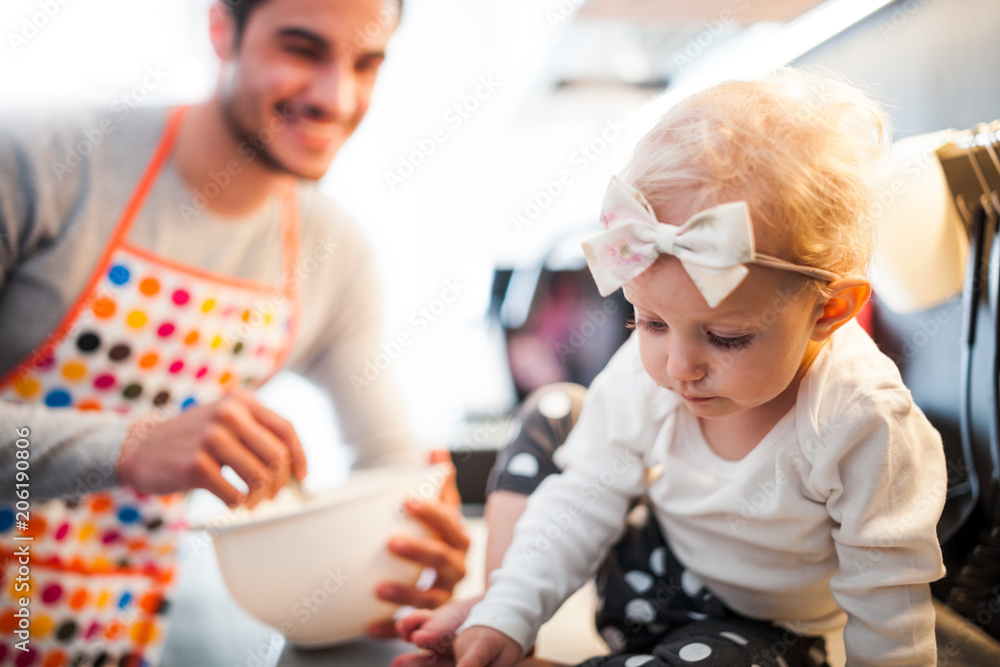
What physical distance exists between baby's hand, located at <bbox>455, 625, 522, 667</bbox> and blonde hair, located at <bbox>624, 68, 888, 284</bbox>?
36 centimetres

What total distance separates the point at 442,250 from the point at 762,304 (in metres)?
0.71

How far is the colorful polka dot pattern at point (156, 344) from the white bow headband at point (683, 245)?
1.49 feet

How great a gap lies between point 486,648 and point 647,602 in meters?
0.17

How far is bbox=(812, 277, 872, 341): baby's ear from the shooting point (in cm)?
45

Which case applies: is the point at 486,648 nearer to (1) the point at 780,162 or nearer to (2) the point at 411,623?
(2) the point at 411,623

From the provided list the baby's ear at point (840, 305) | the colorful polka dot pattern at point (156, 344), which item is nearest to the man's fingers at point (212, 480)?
the colorful polka dot pattern at point (156, 344)

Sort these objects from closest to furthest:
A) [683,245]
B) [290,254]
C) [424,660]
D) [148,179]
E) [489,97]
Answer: [683,245] → [424,660] → [148,179] → [290,254] → [489,97]

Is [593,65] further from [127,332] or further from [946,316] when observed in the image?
[127,332]

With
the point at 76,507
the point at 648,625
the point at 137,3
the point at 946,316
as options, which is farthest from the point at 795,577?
the point at 137,3

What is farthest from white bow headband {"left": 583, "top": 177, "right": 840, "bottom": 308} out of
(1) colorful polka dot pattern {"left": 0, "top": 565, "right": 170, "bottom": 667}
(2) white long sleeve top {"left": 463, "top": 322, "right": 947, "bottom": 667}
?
(1) colorful polka dot pattern {"left": 0, "top": 565, "right": 170, "bottom": 667}

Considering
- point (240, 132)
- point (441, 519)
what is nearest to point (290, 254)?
point (240, 132)

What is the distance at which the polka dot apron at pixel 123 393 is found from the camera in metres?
0.62

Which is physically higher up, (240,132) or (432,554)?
(240,132)

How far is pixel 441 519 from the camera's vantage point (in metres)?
0.67
